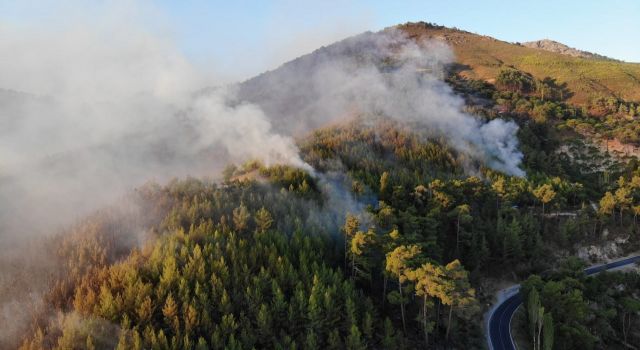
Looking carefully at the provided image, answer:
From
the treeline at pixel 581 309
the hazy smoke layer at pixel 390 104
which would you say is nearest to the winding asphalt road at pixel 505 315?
the treeline at pixel 581 309

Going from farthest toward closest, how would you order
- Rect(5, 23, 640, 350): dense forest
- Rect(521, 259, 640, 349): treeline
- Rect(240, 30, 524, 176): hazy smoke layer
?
Rect(240, 30, 524, 176): hazy smoke layer < Rect(521, 259, 640, 349): treeline < Rect(5, 23, 640, 350): dense forest

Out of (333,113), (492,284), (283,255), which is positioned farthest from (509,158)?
(283,255)

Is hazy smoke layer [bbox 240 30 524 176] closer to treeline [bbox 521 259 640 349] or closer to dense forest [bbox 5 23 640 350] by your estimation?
dense forest [bbox 5 23 640 350]

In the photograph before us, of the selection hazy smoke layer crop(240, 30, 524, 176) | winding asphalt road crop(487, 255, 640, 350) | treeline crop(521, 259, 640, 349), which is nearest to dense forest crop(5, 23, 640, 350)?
treeline crop(521, 259, 640, 349)

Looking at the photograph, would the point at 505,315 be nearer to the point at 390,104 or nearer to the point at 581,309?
the point at 581,309

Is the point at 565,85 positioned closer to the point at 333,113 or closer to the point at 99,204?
the point at 333,113
